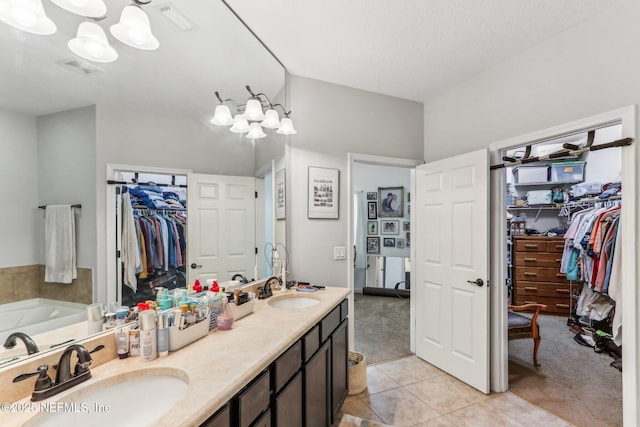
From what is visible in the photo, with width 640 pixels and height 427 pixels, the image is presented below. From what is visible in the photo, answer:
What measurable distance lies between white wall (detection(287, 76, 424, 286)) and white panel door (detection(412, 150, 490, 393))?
0.65 metres

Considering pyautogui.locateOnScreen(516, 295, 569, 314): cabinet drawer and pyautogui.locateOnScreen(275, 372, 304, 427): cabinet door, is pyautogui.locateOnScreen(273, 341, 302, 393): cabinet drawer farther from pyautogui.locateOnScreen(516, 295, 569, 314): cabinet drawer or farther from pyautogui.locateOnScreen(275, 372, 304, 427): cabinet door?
pyautogui.locateOnScreen(516, 295, 569, 314): cabinet drawer

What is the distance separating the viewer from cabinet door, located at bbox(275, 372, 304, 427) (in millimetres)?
1345

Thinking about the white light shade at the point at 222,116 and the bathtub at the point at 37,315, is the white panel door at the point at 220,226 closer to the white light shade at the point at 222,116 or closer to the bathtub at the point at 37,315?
the white light shade at the point at 222,116

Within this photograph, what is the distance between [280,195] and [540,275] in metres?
4.35

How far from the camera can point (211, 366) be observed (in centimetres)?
112

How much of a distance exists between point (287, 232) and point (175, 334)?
4.65ft

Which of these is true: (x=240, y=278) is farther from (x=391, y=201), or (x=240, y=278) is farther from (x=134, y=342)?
(x=391, y=201)

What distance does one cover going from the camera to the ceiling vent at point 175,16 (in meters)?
1.46

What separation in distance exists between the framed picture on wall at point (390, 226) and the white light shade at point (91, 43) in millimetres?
5128

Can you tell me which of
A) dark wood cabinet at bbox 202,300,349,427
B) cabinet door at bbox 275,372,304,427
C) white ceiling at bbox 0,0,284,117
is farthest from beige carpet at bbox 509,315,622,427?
white ceiling at bbox 0,0,284,117

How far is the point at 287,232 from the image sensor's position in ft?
8.52

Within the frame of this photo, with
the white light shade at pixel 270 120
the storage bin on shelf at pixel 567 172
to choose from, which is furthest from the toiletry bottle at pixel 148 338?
the storage bin on shelf at pixel 567 172

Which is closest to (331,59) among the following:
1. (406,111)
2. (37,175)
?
(406,111)

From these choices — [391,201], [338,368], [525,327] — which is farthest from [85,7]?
[391,201]
